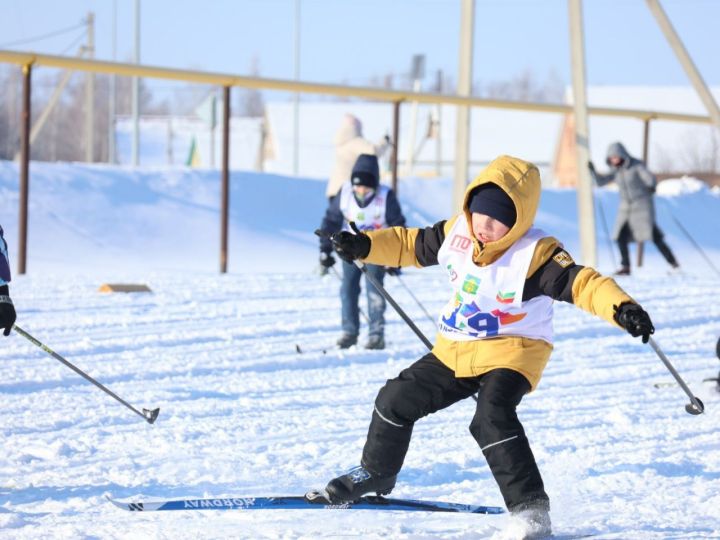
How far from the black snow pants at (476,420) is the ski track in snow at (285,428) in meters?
0.22

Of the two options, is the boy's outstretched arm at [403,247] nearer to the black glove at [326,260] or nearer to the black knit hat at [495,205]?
the black knit hat at [495,205]

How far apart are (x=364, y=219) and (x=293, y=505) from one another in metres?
3.97

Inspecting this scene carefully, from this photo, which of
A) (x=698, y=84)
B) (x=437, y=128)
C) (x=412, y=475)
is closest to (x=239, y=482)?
(x=412, y=475)

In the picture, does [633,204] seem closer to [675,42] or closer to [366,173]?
[675,42]

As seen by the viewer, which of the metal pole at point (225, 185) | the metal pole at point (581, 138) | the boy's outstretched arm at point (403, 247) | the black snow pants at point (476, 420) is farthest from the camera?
the metal pole at point (581, 138)

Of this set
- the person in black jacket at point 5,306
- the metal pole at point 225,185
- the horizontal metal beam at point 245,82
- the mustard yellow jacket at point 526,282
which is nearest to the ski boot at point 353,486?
the mustard yellow jacket at point 526,282

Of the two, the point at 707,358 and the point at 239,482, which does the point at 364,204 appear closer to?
the point at 707,358

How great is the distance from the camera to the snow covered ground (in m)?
3.79

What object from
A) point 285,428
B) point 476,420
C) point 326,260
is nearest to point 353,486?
point 476,420

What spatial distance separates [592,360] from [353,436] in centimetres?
281

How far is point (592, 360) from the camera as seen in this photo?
24.3ft

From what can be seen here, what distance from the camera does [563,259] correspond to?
12.2 feet

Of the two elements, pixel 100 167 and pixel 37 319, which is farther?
pixel 100 167

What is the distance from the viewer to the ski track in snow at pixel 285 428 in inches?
148
